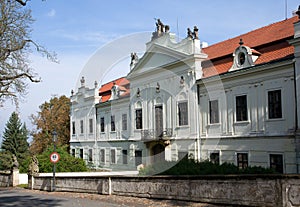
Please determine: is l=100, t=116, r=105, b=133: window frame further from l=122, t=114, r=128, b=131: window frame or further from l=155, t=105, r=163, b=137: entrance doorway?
l=155, t=105, r=163, b=137: entrance doorway

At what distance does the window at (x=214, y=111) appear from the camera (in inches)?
1054

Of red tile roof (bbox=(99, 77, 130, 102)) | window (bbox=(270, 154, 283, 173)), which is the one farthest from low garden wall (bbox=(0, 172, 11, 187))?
window (bbox=(270, 154, 283, 173))

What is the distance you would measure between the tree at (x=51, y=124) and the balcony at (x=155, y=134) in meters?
24.4

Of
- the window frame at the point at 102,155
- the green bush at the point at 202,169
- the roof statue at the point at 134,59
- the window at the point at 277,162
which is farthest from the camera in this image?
the window frame at the point at 102,155

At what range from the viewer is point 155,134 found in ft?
107

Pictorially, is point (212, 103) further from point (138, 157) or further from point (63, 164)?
point (63, 164)

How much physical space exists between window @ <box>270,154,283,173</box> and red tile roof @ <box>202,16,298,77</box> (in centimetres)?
534

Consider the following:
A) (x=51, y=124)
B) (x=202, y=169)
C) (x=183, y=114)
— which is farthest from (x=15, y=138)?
(x=202, y=169)

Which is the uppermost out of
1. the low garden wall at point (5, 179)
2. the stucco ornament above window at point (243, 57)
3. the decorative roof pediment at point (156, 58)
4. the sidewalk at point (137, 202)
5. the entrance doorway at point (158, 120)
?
the decorative roof pediment at point (156, 58)

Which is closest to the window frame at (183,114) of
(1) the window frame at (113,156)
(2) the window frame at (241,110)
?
(2) the window frame at (241,110)

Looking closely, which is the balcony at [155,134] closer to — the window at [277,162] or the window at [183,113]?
the window at [183,113]

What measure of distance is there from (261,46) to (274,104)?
4.14m

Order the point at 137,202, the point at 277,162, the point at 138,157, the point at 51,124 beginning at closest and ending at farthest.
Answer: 1. the point at 137,202
2. the point at 277,162
3. the point at 138,157
4. the point at 51,124

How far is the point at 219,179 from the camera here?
13.6 m
